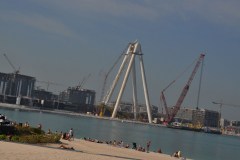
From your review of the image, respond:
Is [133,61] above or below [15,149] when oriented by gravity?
above

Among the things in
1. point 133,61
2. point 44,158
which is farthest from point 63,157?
point 133,61

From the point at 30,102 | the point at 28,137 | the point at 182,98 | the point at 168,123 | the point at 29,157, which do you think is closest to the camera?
the point at 29,157

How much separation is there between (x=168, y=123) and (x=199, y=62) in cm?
2876

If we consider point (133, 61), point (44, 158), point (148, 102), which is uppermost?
point (133, 61)

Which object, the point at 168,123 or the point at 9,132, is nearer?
the point at 9,132

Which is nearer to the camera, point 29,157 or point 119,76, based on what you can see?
point 29,157

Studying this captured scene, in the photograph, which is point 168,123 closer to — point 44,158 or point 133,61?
point 133,61

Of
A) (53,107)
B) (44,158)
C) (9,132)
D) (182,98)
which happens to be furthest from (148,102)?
(44,158)

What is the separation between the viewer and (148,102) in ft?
414

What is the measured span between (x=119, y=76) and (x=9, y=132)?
106 metres

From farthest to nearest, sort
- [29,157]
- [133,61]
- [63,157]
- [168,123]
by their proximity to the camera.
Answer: [168,123] < [133,61] < [63,157] < [29,157]

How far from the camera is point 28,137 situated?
2325cm

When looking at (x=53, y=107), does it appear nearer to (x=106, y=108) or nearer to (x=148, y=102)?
(x=106, y=108)

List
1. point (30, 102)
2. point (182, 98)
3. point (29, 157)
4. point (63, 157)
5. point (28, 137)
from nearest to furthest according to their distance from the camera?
point (29, 157) < point (63, 157) < point (28, 137) < point (182, 98) < point (30, 102)
